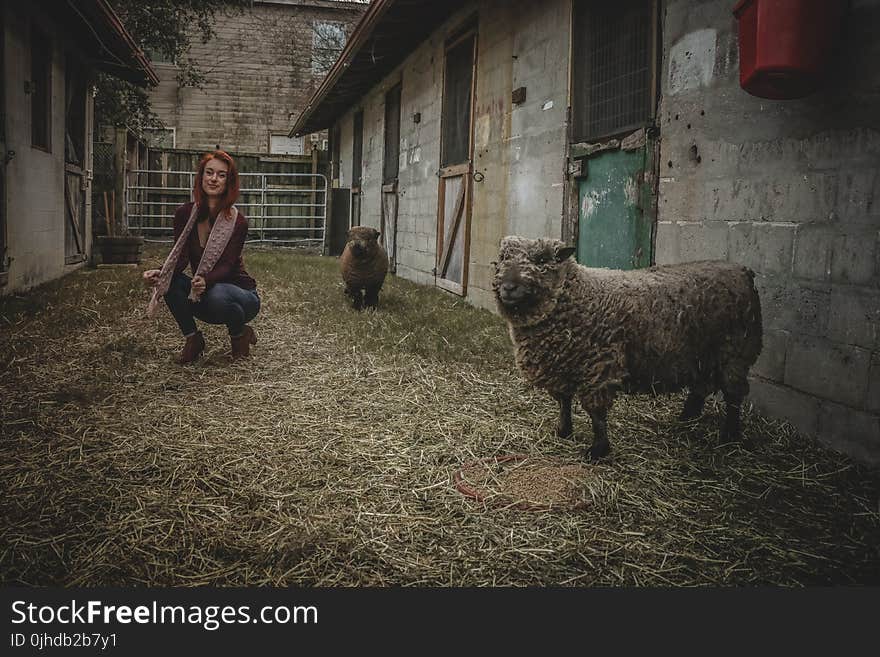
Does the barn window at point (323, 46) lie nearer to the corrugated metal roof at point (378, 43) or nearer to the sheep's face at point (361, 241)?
the corrugated metal roof at point (378, 43)

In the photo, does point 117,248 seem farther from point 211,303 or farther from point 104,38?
point 211,303

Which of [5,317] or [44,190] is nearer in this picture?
[5,317]

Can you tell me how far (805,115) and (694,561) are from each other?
2461mm

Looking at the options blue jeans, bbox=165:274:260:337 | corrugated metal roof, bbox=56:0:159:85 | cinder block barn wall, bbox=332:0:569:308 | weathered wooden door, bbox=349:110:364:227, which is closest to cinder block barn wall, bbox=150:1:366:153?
weathered wooden door, bbox=349:110:364:227

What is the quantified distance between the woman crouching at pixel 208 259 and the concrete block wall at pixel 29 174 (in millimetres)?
3794

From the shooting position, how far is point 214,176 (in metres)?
4.80

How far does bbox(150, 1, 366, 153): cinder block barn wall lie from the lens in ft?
76.7

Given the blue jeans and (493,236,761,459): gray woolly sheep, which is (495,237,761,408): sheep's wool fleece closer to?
(493,236,761,459): gray woolly sheep

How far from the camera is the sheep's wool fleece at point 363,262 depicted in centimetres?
Answer: 753

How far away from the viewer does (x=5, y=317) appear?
6289 millimetres

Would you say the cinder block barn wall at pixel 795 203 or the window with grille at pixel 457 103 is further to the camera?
the window with grille at pixel 457 103

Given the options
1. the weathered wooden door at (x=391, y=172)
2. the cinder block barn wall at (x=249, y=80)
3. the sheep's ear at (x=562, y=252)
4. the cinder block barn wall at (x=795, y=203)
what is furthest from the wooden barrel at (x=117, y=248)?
the cinder block barn wall at (x=249, y=80)

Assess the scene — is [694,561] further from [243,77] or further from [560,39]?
[243,77]

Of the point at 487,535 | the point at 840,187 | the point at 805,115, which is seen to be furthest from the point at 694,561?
the point at 805,115
